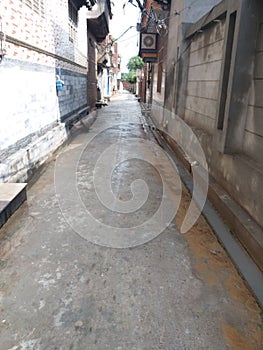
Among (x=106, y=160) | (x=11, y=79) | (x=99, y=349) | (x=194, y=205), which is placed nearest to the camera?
(x=99, y=349)

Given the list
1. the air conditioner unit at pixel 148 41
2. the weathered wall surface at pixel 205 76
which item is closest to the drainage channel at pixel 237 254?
the weathered wall surface at pixel 205 76

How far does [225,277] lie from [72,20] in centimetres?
1033

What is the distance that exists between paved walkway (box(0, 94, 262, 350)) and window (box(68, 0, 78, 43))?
762cm

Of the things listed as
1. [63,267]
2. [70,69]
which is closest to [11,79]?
[63,267]

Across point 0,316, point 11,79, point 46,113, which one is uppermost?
point 11,79

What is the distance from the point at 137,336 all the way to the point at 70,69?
9.58m

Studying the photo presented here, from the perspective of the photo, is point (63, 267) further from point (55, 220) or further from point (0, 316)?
point (55, 220)

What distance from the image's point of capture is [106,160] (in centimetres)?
643

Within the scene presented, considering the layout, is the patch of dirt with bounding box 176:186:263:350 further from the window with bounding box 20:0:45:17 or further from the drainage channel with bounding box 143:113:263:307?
the window with bounding box 20:0:45:17

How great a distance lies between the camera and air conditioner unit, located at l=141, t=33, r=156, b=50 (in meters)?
13.2

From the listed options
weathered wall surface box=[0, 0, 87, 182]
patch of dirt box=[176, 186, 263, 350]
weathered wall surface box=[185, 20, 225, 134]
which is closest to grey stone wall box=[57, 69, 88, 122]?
weathered wall surface box=[0, 0, 87, 182]

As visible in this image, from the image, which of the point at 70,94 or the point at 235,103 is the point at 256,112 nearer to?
the point at 235,103

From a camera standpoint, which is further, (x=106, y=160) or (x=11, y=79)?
(x=106, y=160)

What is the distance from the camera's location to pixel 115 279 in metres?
2.53
